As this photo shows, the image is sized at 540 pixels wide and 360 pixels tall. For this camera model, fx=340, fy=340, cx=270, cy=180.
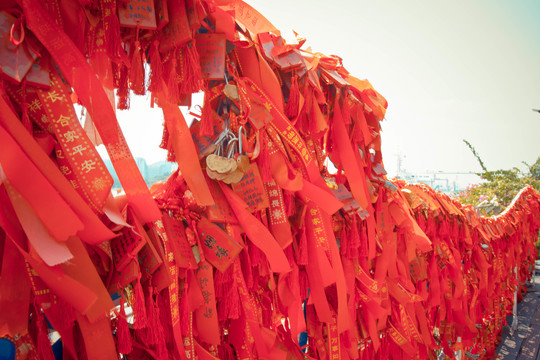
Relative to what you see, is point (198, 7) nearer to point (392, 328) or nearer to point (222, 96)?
point (222, 96)

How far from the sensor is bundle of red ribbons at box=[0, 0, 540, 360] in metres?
0.64

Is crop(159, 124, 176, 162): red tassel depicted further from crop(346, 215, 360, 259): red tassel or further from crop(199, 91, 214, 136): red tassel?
crop(346, 215, 360, 259): red tassel

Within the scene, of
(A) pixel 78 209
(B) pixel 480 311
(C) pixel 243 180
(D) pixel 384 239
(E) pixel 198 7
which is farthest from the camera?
(B) pixel 480 311

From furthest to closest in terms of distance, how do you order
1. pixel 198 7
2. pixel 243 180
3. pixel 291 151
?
pixel 291 151 → pixel 243 180 → pixel 198 7

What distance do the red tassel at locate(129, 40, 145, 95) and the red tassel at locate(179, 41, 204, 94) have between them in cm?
10

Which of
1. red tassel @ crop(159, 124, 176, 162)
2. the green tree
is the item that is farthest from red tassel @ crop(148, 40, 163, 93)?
the green tree

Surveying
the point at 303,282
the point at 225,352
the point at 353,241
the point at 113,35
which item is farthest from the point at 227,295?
the point at 113,35

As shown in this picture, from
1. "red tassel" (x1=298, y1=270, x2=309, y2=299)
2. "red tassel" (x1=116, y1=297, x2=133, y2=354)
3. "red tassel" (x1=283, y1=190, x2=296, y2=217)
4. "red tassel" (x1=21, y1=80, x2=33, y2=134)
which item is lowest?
"red tassel" (x1=298, y1=270, x2=309, y2=299)

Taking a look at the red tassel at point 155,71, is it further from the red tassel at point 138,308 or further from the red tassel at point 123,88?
the red tassel at point 138,308

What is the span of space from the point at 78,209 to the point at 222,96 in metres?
0.51

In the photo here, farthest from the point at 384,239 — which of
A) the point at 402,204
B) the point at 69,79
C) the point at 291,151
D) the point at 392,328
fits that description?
the point at 69,79

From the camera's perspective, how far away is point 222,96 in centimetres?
99

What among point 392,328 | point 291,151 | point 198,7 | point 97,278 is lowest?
point 392,328

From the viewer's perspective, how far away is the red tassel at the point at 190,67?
2.77ft
